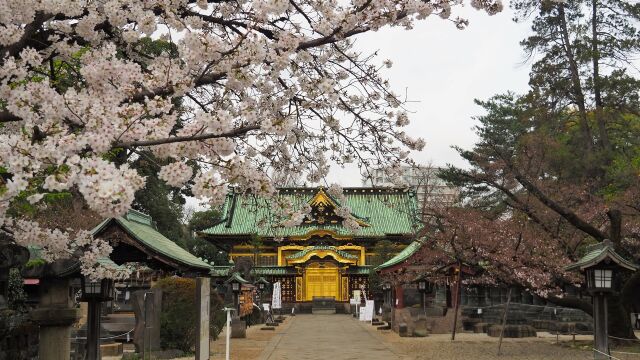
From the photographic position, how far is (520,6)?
1091 inches

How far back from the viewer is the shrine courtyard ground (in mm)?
15930

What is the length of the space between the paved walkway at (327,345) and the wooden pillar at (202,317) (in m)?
7.01

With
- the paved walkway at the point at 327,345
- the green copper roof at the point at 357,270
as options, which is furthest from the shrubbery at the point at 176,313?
the green copper roof at the point at 357,270

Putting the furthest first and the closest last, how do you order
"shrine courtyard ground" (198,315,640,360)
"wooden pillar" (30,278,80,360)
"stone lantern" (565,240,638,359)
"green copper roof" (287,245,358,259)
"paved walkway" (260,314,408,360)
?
"green copper roof" (287,245,358,259) → "paved walkway" (260,314,408,360) → "shrine courtyard ground" (198,315,640,360) → "stone lantern" (565,240,638,359) → "wooden pillar" (30,278,80,360)

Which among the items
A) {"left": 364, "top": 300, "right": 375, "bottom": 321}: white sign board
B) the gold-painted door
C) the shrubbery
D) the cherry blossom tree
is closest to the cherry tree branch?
the cherry blossom tree

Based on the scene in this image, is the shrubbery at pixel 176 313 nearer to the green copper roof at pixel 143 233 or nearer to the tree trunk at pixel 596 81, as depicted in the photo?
the green copper roof at pixel 143 233

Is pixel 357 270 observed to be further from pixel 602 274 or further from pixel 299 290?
pixel 602 274

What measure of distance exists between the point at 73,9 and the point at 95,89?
0.90m

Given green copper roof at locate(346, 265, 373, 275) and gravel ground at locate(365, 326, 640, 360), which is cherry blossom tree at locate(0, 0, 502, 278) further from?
green copper roof at locate(346, 265, 373, 275)

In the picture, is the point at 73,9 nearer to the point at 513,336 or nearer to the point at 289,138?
the point at 289,138

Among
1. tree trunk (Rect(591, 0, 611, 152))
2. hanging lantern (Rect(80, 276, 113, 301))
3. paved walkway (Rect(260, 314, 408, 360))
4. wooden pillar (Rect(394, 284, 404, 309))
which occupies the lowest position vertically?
paved walkway (Rect(260, 314, 408, 360))

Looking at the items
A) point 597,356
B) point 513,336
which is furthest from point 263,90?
point 513,336

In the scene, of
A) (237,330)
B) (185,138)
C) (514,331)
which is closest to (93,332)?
(185,138)

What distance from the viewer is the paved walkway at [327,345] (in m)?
16.2
